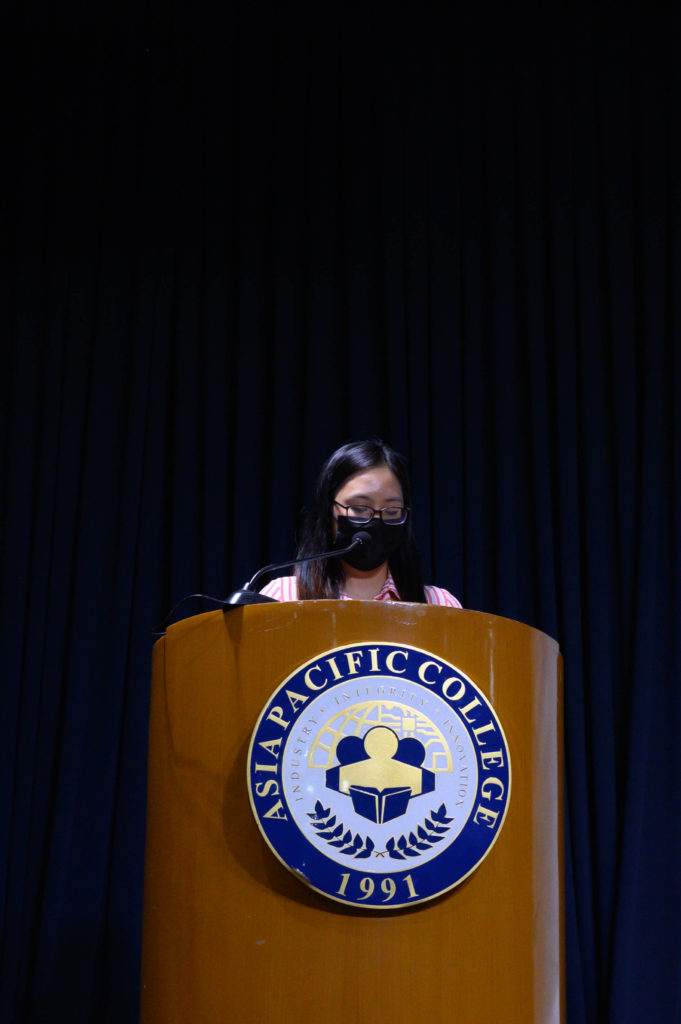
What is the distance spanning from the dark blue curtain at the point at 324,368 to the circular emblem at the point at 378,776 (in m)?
1.50

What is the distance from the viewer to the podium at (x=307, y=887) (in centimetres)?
108

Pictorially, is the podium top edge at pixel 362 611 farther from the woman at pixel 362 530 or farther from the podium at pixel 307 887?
the woman at pixel 362 530

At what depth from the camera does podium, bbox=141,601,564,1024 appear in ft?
3.53

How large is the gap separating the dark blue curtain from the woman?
0.79 metres

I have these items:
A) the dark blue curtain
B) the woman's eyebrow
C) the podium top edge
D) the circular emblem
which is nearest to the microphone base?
the podium top edge

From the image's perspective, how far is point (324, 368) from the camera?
2.79 meters

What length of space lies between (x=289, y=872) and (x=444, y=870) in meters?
0.16

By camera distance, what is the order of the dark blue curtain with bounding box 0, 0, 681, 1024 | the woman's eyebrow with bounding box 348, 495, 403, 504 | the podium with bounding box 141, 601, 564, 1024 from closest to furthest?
the podium with bounding box 141, 601, 564, 1024 < the woman's eyebrow with bounding box 348, 495, 403, 504 < the dark blue curtain with bounding box 0, 0, 681, 1024

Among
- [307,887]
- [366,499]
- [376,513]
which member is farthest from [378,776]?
[366,499]

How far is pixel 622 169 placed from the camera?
2916 millimetres

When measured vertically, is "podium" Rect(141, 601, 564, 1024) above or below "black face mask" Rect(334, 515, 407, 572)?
below

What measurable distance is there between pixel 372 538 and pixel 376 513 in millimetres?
71

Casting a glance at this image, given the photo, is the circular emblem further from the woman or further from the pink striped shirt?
the pink striped shirt

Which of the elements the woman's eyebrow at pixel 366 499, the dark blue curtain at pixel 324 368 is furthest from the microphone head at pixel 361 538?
the dark blue curtain at pixel 324 368
